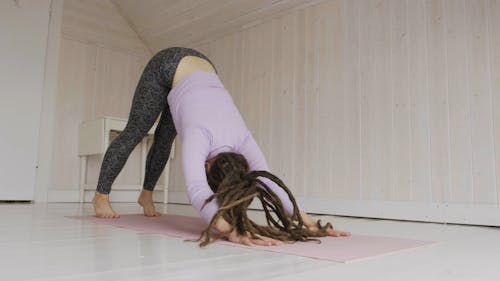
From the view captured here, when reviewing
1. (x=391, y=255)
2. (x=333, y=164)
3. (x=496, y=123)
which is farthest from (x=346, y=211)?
(x=391, y=255)

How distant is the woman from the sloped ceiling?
1266mm

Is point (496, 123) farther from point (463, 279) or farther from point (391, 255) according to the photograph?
point (463, 279)

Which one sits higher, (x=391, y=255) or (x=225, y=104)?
(x=225, y=104)

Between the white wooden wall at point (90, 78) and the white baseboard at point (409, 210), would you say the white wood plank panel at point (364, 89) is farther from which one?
the white wooden wall at point (90, 78)

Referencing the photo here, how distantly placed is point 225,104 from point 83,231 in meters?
0.62

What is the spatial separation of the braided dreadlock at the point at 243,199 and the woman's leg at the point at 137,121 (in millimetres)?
545

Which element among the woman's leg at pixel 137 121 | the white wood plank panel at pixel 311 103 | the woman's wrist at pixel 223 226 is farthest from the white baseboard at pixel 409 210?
the woman's wrist at pixel 223 226

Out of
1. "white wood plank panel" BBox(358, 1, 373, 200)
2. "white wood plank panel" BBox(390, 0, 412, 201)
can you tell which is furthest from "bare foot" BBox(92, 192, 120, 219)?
"white wood plank panel" BBox(390, 0, 412, 201)

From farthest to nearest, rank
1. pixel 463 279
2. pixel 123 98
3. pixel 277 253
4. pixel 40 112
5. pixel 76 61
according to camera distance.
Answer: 1. pixel 123 98
2. pixel 76 61
3. pixel 40 112
4. pixel 277 253
5. pixel 463 279

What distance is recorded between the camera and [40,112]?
10.1 feet

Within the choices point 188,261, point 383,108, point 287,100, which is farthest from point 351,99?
point 188,261

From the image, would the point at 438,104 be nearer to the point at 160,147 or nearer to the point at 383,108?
the point at 383,108

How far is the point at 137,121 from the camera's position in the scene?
1778mm

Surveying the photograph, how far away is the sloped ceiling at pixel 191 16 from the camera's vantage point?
2851mm
